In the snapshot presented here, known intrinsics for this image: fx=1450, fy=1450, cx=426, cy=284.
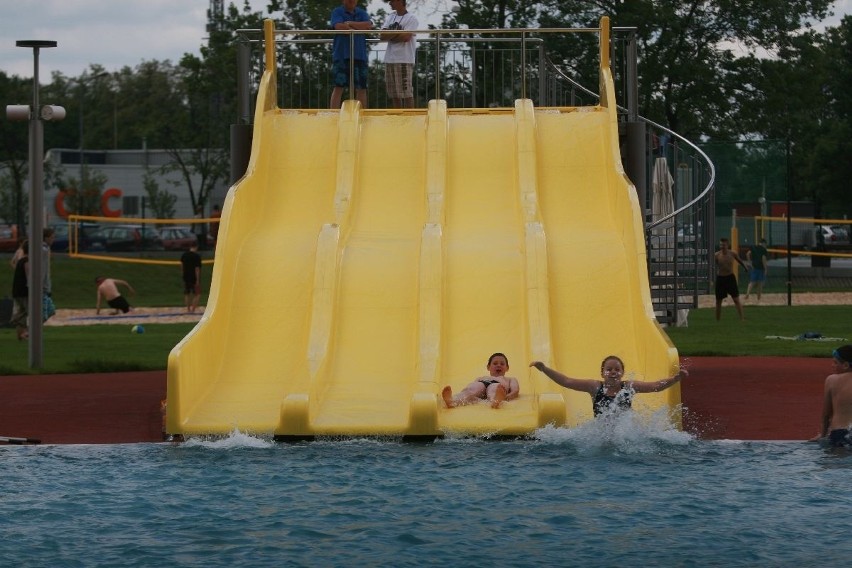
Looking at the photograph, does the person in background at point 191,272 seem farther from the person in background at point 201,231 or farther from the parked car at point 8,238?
the parked car at point 8,238

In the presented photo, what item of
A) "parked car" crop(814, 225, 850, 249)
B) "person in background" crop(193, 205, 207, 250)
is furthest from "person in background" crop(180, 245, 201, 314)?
"parked car" crop(814, 225, 850, 249)

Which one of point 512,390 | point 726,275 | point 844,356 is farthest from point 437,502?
point 726,275

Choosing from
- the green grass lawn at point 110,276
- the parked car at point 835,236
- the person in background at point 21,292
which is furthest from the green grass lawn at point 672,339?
the parked car at point 835,236

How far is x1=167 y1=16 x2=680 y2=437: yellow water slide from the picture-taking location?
14.4 metres

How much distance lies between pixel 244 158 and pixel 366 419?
6.99 m

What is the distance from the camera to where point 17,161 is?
67250mm

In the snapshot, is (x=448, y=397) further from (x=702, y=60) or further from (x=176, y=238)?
(x=176, y=238)

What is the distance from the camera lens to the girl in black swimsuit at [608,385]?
542 inches

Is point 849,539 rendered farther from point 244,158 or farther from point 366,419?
point 244,158

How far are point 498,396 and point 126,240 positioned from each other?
43350mm

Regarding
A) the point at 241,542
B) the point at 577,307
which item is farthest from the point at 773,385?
the point at 241,542

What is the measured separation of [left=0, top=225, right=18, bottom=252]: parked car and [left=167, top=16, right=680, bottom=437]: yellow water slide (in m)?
38.0

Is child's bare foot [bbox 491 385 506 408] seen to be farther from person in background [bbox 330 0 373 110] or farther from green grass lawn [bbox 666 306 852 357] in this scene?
green grass lawn [bbox 666 306 852 357]

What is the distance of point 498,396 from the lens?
14.4 metres
